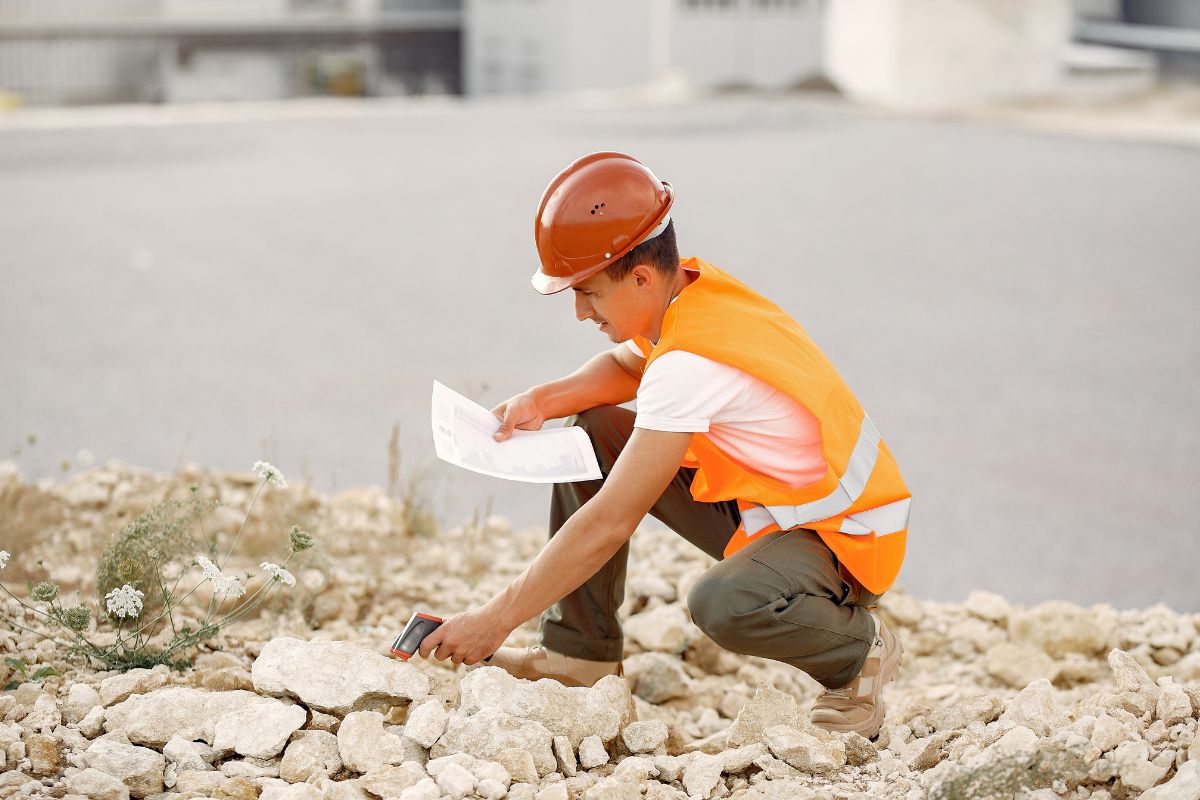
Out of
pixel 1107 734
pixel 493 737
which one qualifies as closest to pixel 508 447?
pixel 493 737

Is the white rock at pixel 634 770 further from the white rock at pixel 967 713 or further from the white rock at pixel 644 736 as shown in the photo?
the white rock at pixel 967 713

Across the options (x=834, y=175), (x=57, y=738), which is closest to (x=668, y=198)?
(x=57, y=738)

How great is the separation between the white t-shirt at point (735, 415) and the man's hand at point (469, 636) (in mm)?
517

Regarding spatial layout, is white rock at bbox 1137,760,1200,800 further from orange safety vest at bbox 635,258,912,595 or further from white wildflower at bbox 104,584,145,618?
white wildflower at bbox 104,584,145,618

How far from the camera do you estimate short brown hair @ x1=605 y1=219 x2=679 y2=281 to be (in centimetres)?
277

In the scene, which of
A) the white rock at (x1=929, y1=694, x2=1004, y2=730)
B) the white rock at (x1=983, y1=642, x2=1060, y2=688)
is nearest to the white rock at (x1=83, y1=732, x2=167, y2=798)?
the white rock at (x1=929, y1=694, x2=1004, y2=730)

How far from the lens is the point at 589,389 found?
327 centimetres

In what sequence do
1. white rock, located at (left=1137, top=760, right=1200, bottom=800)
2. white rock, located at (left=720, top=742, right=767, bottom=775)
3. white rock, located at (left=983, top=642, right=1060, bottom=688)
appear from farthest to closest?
white rock, located at (left=983, top=642, right=1060, bottom=688)
white rock, located at (left=720, top=742, right=767, bottom=775)
white rock, located at (left=1137, top=760, right=1200, bottom=800)

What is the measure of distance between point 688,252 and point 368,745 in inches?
308

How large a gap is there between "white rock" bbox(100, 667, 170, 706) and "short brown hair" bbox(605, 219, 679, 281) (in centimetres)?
133

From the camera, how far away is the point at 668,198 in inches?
111

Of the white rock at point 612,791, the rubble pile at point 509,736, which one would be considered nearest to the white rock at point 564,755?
the rubble pile at point 509,736

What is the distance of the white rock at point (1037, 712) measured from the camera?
8.80ft

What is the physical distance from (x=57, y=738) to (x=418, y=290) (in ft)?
22.3
